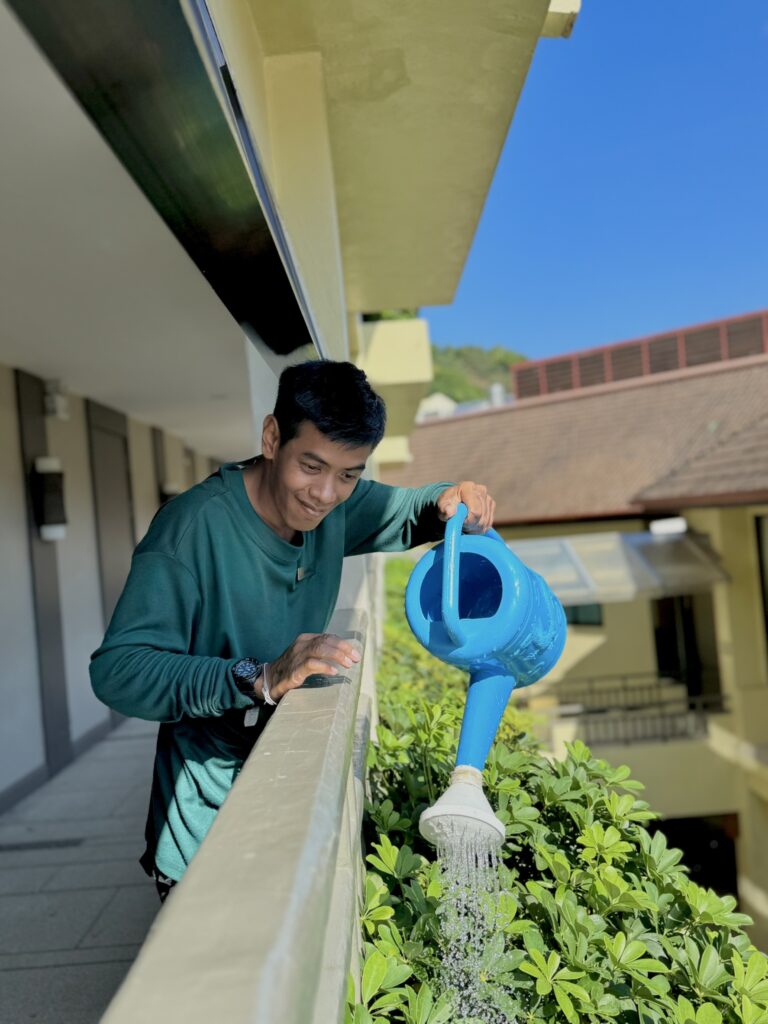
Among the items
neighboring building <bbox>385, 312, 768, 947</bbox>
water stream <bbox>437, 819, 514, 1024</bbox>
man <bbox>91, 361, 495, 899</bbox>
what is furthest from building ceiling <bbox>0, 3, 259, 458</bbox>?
neighboring building <bbox>385, 312, 768, 947</bbox>

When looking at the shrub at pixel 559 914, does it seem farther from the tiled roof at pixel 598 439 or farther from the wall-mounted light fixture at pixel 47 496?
the tiled roof at pixel 598 439

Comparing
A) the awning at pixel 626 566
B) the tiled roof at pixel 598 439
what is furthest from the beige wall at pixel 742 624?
the tiled roof at pixel 598 439

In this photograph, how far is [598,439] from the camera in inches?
659

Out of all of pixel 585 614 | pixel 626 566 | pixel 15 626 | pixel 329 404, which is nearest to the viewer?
pixel 329 404

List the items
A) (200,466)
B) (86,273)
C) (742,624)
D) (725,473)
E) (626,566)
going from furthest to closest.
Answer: (200,466)
(626,566)
(742,624)
(725,473)
(86,273)

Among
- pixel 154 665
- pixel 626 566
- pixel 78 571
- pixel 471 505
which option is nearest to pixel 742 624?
pixel 626 566

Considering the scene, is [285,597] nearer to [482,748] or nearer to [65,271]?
→ [482,748]

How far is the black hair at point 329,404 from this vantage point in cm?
176

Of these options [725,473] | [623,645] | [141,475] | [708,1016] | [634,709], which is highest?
[141,475]

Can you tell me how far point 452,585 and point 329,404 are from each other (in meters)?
0.46

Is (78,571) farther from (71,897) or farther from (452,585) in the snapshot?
(452,585)

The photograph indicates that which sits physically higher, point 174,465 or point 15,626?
point 174,465

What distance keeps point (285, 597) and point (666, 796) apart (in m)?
10.3

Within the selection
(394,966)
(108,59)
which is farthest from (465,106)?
(394,966)
